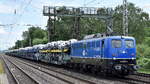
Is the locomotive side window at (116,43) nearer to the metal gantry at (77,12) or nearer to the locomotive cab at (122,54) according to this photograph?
the locomotive cab at (122,54)

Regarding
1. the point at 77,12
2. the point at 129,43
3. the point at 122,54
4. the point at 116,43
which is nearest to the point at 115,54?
the point at 122,54

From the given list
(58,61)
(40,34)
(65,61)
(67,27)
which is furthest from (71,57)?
(40,34)

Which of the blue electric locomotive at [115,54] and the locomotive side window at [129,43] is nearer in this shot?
the blue electric locomotive at [115,54]

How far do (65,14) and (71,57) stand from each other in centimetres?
862

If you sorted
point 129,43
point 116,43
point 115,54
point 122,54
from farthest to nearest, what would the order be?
1. point 129,43
2. point 116,43
3. point 122,54
4. point 115,54

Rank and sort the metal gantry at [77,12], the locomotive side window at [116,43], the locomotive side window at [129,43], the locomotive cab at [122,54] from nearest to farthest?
the locomotive cab at [122,54] < the locomotive side window at [116,43] < the locomotive side window at [129,43] < the metal gantry at [77,12]

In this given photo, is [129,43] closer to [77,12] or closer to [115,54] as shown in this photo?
[115,54]

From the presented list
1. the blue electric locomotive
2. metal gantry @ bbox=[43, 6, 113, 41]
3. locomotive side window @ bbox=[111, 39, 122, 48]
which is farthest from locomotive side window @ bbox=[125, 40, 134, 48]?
metal gantry @ bbox=[43, 6, 113, 41]

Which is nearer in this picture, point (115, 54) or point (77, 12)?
point (115, 54)

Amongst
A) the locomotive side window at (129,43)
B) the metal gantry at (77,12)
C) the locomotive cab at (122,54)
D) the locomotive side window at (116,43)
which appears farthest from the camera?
the metal gantry at (77,12)

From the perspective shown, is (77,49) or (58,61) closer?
(77,49)

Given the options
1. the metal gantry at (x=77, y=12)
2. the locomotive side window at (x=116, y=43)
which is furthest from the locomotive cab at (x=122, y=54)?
the metal gantry at (x=77, y=12)

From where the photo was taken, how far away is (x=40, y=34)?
474 feet

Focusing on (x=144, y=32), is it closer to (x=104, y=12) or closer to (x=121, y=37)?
(x=104, y=12)
